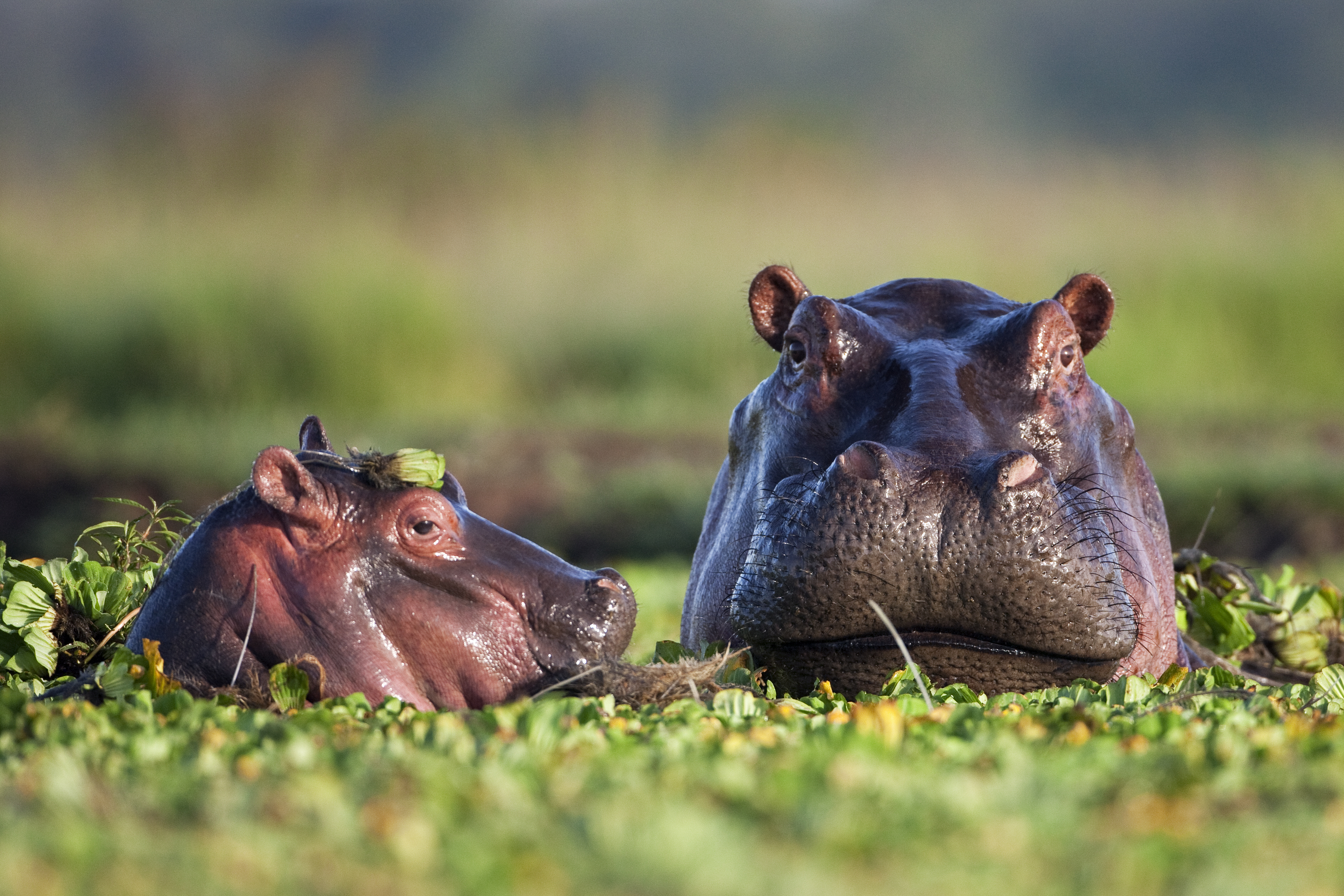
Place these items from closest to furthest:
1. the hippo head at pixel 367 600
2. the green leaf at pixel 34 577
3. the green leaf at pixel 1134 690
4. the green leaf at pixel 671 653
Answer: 1. the hippo head at pixel 367 600
2. the green leaf at pixel 1134 690
3. the green leaf at pixel 34 577
4. the green leaf at pixel 671 653

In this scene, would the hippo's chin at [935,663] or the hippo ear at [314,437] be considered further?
the hippo ear at [314,437]

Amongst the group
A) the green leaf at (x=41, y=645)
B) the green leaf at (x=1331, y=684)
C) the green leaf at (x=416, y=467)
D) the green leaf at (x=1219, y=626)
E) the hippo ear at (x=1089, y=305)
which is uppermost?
the hippo ear at (x=1089, y=305)

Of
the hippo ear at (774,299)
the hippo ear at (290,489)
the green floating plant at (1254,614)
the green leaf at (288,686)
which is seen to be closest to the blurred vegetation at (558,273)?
the green floating plant at (1254,614)

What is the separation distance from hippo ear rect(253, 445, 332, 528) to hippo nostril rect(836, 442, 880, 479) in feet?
3.57

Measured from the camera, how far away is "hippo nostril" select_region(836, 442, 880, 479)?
3326 mm

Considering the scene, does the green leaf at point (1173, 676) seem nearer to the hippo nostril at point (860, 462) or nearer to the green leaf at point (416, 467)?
the hippo nostril at point (860, 462)

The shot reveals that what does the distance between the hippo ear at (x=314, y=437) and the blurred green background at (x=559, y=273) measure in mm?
6642

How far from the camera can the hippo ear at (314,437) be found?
11.6ft

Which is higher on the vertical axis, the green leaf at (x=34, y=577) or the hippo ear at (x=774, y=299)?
the hippo ear at (x=774, y=299)

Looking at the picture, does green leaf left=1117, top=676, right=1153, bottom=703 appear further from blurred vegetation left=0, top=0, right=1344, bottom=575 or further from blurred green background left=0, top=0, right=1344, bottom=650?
blurred vegetation left=0, top=0, right=1344, bottom=575

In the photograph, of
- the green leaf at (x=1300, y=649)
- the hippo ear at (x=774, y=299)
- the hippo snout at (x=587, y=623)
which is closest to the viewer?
the hippo snout at (x=587, y=623)

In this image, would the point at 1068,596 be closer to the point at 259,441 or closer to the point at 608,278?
the point at 259,441

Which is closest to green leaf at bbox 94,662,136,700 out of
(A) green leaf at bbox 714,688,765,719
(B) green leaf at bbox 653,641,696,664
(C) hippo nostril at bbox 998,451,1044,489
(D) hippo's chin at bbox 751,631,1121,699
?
(A) green leaf at bbox 714,688,765,719

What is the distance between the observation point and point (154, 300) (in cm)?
1525
